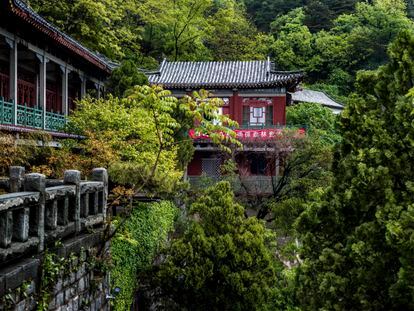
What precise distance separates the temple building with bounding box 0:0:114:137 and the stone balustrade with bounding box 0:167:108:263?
16.8ft

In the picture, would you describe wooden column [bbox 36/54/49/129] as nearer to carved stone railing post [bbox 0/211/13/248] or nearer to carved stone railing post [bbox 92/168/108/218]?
carved stone railing post [bbox 92/168/108/218]

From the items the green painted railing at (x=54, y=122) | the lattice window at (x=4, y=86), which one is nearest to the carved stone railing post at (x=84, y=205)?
the green painted railing at (x=54, y=122)

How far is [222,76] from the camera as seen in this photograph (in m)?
34.5

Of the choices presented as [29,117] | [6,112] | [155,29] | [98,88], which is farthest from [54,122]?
[155,29]

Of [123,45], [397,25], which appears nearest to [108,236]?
[123,45]

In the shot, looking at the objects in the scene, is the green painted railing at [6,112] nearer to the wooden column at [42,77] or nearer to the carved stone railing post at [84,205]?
the wooden column at [42,77]

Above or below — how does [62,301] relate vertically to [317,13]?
below

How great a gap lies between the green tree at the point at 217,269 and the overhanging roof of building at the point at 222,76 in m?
20.1

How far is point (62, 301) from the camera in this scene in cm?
709

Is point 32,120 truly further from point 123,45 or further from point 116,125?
point 123,45

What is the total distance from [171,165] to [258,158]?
58.1 feet

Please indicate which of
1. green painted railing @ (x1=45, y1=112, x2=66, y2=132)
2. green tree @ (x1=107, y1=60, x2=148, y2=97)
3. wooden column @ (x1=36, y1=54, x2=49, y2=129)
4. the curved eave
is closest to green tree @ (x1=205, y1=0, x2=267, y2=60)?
the curved eave

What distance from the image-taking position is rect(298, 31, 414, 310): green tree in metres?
6.15

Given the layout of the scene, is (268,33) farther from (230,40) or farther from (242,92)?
(242,92)
